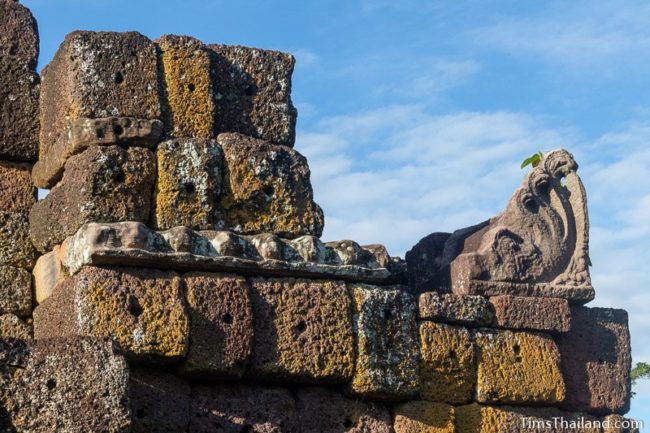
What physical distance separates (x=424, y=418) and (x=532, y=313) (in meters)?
1.27

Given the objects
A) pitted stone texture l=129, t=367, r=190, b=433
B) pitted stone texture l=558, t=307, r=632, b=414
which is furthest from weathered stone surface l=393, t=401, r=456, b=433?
pitted stone texture l=129, t=367, r=190, b=433

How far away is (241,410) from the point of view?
28.2 feet

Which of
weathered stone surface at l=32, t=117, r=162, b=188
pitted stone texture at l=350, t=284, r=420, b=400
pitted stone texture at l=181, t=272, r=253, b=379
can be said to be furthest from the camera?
pitted stone texture at l=350, t=284, r=420, b=400

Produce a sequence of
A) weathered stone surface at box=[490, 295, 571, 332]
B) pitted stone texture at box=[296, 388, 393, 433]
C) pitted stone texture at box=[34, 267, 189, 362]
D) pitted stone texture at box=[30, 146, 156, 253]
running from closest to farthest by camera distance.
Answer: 1. pitted stone texture at box=[34, 267, 189, 362]
2. pitted stone texture at box=[30, 146, 156, 253]
3. pitted stone texture at box=[296, 388, 393, 433]
4. weathered stone surface at box=[490, 295, 571, 332]

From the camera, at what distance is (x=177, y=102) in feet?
30.1

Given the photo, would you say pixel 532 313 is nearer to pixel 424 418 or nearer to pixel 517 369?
pixel 517 369

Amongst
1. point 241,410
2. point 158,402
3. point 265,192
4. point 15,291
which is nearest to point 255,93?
point 265,192

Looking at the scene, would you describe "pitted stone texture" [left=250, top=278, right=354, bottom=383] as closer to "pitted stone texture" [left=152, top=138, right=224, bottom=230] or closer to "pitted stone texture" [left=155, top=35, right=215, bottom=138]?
"pitted stone texture" [left=152, top=138, right=224, bottom=230]

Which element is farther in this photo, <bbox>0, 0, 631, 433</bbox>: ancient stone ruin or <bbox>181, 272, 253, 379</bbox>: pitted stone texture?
<bbox>181, 272, 253, 379</bbox>: pitted stone texture

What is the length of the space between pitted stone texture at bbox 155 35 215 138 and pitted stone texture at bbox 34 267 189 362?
3.93 feet

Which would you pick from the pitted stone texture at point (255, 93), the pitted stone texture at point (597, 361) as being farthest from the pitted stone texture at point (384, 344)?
the pitted stone texture at point (597, 361)

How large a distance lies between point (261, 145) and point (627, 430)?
11.7 ft

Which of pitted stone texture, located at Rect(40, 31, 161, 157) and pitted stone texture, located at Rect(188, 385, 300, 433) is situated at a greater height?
pitted stone texture, located at Rect(40, 31, 161, 157)

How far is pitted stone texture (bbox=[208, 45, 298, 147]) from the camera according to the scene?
942 cm
